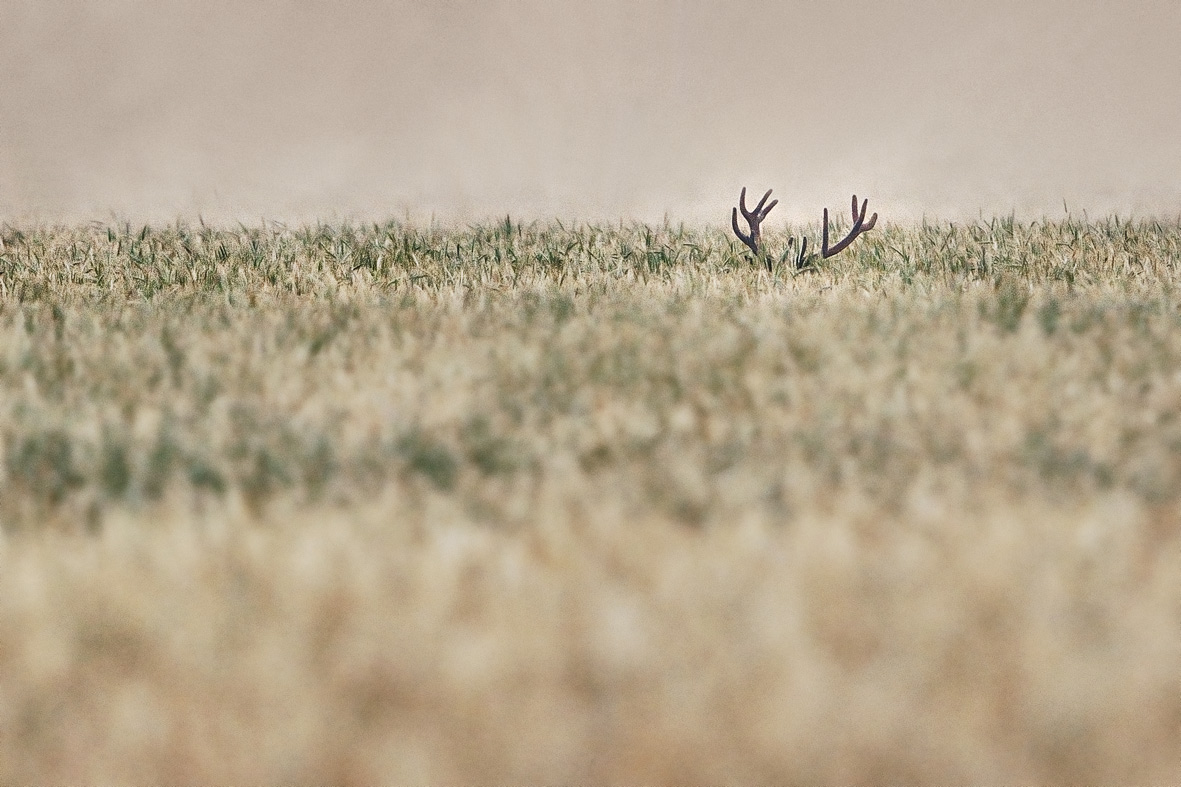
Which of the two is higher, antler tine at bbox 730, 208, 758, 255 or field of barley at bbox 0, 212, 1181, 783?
antler tine at bbox 730, 208, 758, 255

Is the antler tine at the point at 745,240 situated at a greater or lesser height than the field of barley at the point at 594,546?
greater

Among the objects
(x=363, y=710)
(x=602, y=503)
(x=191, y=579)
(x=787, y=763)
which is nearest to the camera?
(x=787, y=763)

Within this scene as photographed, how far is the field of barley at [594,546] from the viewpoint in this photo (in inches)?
76.1

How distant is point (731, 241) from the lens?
9188 millimetres

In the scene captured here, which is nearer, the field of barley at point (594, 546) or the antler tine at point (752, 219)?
the field of barley at point (594, 546)

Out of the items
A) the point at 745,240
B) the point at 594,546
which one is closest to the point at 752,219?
the point at 745,240

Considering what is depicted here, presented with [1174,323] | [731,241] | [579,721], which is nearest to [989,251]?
[731,241]

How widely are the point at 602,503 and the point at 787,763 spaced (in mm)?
1139

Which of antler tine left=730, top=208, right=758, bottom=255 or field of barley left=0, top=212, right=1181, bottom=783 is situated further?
antler tine left=730, top=208, right=758, bottom=255

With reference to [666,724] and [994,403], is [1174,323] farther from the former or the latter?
[666,724]

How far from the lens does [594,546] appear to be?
264cm

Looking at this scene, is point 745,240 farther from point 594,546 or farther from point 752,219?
point 594,546

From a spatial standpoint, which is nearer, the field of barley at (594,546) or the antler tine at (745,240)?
the field of barley at (594,546)

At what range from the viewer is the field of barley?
76.1 inches
